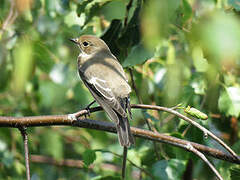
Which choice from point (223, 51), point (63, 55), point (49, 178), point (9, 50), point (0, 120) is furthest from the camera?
point (49, 178)

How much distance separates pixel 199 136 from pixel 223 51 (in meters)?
1.85

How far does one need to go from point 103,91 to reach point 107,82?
15 cm

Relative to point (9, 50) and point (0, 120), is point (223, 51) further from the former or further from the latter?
point (9, 50)

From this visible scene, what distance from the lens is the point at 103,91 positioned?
309 centimetres

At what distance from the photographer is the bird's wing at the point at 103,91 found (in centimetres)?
275

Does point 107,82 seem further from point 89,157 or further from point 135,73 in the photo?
point 89,157

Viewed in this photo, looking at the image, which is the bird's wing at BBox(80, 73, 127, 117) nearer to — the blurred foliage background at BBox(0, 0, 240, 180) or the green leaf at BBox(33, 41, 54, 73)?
the blurred foliage background at BBox(0, 0, 240, 180)

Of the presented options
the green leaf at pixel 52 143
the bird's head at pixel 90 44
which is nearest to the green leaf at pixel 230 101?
the bird's head at pixel 90 44

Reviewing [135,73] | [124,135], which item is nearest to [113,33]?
[135,73]

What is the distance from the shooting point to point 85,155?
104 inches

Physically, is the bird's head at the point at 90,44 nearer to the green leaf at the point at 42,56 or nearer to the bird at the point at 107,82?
the bird at the point at 107,82

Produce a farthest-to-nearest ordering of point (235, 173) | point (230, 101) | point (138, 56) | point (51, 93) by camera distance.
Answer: point (51, 93) → point (230, 101) → point (138, 56) → point (235, 173)

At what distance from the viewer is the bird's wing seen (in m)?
2.75

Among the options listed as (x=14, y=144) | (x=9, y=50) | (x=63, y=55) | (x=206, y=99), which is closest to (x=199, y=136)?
(x=206, y=99)
